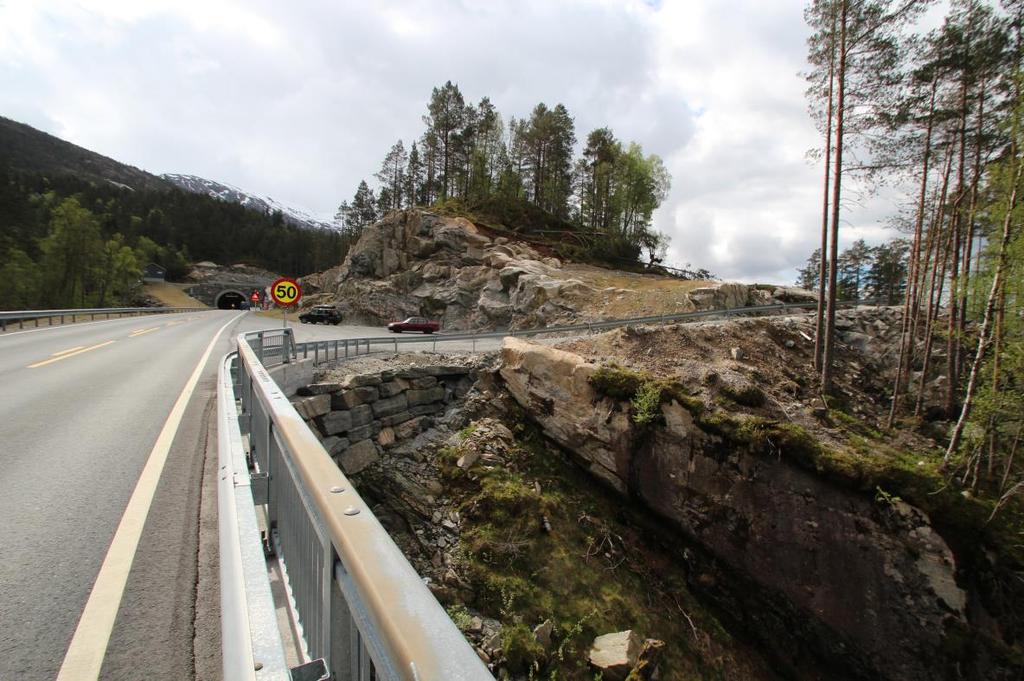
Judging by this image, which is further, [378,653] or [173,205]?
[173,205]

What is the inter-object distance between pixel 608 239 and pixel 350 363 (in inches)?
1165

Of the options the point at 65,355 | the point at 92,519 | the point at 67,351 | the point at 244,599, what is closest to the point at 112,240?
the point at 67,351

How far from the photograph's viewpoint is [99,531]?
10.8 feet

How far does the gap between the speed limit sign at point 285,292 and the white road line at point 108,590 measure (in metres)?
7.40

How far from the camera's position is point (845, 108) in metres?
13.7

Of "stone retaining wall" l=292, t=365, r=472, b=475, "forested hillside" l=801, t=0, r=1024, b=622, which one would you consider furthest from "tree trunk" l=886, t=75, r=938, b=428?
"stone retaining wall" l=292, t=365, r=472, b=475

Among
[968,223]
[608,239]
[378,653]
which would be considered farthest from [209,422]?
[608,239]

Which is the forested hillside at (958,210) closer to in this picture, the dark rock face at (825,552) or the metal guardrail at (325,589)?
the dark rock face at (825,552)

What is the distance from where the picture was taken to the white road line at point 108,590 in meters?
2.04

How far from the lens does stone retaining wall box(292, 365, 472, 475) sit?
40.5 ft

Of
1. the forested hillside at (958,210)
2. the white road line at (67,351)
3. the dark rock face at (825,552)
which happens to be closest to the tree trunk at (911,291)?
the forested hillside at (958,210)

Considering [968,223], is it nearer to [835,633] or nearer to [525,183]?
[835,633]

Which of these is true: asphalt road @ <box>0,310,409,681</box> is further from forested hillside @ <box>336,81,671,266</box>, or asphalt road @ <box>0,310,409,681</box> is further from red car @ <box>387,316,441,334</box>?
forested hillside @ <box>336,81,671,266</box>

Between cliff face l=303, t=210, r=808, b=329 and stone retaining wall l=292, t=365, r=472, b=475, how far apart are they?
11725 millimetres
